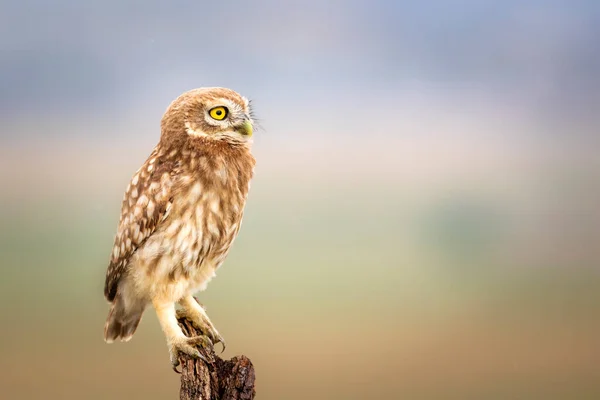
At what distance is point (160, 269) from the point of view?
10.0 ft

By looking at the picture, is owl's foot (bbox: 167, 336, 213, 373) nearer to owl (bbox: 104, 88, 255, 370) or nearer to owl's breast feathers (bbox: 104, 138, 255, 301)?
owl (bbox: 104, 88, 255, 370)

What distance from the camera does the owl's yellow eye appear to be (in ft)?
9.49

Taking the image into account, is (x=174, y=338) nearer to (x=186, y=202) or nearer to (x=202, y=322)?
(x=202, y=322)

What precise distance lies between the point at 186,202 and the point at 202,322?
0.61m

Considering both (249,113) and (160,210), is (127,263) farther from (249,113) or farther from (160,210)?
(249,113)

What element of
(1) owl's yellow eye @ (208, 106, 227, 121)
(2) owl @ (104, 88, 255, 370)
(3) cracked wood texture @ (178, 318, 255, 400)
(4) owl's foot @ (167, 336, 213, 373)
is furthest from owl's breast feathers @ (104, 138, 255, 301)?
(3) cracked wood texture @ (178, 318, 255, 400)

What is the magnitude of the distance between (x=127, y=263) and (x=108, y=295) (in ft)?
0.75

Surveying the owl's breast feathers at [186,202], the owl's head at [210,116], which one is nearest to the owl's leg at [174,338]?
the owl's breast feathers at [186,202]

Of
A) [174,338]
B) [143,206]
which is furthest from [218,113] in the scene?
[174,338]

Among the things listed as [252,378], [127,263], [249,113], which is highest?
[249,113]

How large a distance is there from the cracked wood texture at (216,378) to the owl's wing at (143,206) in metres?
0.48

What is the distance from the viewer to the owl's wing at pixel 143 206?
3002 mm

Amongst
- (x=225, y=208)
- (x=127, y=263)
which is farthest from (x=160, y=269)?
(x=225, y=208)

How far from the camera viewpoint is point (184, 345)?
120 inches
